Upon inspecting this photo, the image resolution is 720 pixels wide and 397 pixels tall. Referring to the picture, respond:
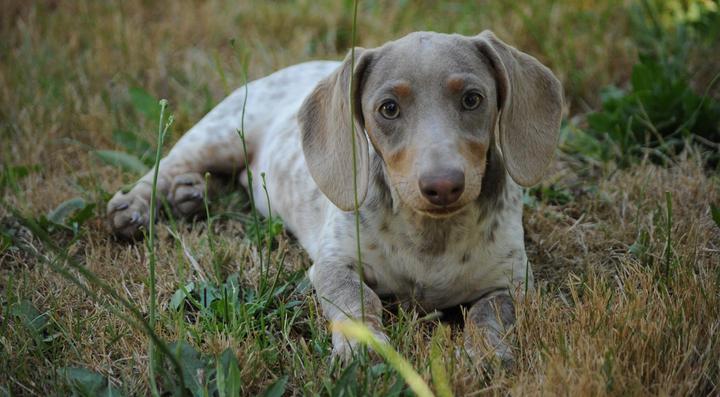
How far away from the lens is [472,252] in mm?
2957

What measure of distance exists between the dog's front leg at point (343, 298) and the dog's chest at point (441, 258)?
0.31ft

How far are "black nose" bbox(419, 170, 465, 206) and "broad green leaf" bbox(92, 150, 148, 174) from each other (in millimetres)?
2105

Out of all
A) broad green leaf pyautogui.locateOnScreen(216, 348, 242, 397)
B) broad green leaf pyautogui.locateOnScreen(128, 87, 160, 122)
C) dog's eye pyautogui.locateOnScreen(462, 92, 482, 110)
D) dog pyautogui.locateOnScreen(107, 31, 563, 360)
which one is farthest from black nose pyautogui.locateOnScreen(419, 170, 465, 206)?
broad green leaf pyautogui.locateOnScreen(128, 87, 160, 122)

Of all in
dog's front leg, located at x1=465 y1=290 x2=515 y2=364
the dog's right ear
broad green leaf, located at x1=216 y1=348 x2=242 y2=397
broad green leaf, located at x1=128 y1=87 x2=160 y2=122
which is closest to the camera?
broad green leaf, located at x1=216 y1=348 x2=242 y2=397

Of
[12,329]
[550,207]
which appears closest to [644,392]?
[550,207]

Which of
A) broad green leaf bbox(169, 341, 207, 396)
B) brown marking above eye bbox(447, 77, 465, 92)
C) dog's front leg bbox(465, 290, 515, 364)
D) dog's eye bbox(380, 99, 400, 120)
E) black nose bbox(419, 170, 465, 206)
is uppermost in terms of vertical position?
brown marking above eye bbox(447, 77, 465, 92)

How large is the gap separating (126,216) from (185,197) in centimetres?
33

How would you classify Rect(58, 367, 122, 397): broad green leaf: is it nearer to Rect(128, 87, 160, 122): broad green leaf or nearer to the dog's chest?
the dog's chest

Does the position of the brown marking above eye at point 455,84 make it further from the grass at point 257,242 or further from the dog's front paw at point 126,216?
the dog's front paw at point 126,216

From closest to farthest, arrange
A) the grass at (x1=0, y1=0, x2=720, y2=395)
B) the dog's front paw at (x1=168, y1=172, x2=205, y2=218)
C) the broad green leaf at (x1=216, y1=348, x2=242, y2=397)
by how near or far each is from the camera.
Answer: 1. the broad green leaf at (x1=216, y1=348, x2=242, y2=397)
2. the grass at (x1=0, y1=0, x2=720, y2=395)
3. the dog's front paw at (x1=168, y1=172, x2=205, y2=218)

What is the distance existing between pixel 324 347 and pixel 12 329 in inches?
39.2

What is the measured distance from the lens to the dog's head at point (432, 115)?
2.64 metres

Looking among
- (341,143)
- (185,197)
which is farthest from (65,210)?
(341,143)

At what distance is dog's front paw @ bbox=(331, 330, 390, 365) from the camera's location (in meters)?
2.50
